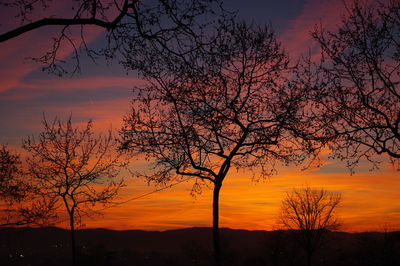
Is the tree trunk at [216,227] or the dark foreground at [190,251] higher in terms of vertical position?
the tree trunk at [216,227]

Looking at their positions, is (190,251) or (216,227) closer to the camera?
(216,227)

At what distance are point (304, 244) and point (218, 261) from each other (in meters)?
31.6

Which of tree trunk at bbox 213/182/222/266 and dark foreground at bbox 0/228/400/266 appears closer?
tree trunk at bbox 213/182/222/266

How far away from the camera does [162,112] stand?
775 inches

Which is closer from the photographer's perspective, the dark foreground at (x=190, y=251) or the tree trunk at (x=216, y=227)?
the tree trunk at (x=216, y=227)

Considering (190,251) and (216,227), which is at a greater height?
(216,227)

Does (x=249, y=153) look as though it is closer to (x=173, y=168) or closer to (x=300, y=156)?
(x=300, y=156)

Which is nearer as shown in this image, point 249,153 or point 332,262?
point 249,153

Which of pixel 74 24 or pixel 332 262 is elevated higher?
pixel 74 24

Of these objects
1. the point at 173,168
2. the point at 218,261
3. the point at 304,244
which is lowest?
the point at 304,244

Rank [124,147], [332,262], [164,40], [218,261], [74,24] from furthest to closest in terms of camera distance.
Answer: [332,262], [124,147], [218,261], [164,40], [74,24]

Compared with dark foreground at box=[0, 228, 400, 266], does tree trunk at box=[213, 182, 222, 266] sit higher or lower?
higher

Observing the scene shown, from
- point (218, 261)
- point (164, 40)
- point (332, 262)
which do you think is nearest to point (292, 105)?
point (218, 261)

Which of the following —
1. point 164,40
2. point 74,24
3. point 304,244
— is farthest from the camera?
point 304,244
